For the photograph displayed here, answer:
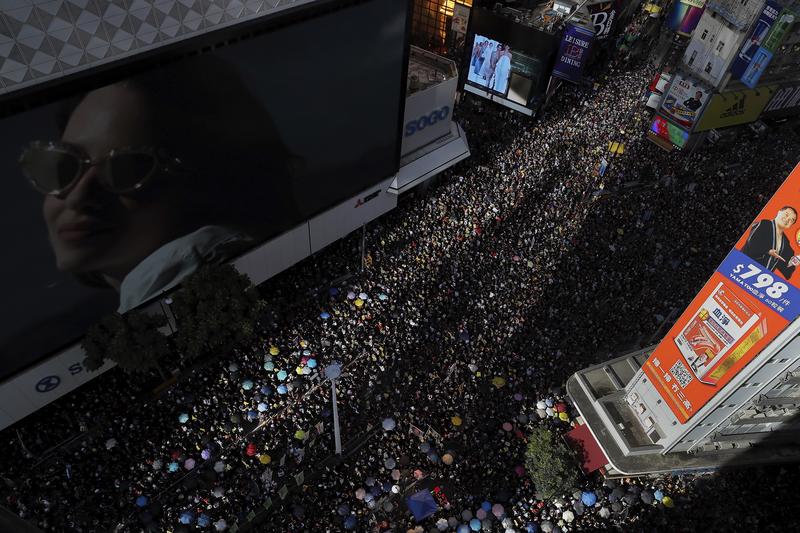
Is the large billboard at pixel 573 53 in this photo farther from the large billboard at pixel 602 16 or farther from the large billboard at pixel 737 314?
the large billboard at pixel 737 314

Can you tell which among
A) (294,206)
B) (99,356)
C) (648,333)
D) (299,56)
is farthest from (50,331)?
(648,333)

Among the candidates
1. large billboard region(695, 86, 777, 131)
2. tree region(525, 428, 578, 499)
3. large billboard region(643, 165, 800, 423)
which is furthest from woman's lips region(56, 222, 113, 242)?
large billboard region(695, 86, 777, 131)

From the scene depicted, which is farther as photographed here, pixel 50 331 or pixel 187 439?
pixel 187 439

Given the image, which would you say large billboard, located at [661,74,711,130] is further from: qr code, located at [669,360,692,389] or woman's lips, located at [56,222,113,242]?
woman's lips, located at [56,222,113,242]

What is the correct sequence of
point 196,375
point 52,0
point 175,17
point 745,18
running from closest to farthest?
point 52,0, point 175,17, point 196,375, point 745,18

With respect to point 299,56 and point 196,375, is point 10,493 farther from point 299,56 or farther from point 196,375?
point 299,56

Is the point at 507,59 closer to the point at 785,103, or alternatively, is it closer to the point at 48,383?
the point at 785,103

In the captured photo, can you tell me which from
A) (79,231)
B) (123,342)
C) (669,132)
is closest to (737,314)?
(123,342)

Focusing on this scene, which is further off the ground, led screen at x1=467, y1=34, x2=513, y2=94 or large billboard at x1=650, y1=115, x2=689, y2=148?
led screen at x1=467, y1=34, x2=513, y2=94
